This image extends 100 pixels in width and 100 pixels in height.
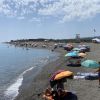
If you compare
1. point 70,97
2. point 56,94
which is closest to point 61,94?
point 56,94

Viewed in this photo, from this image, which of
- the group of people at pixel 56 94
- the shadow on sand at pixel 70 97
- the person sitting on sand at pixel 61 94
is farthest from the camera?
the shadow on sand at pixel 70 97

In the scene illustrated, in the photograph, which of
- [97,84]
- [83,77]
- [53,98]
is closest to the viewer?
[53,98]

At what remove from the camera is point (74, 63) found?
40531 millimetres

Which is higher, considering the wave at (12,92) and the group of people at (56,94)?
the group of people at (56,94)

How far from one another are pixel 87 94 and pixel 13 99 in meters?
7.09

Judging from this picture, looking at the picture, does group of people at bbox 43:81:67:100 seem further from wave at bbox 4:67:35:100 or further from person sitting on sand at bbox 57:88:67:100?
wave at bbox 4:67:35:100

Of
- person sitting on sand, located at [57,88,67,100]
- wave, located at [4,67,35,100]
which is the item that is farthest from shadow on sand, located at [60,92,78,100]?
wave, located at [4,67,35,100]

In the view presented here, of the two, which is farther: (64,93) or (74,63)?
(74,63)

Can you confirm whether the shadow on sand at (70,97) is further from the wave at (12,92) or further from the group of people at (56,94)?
the wave at (12,92)

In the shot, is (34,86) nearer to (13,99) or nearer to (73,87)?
(13,99)

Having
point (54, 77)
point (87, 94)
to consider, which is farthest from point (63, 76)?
point (87, 94)

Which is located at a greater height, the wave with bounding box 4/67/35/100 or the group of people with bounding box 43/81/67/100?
the group of people with bounding box 43/81/67/100

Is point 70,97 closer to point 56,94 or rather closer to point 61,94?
point 61,94

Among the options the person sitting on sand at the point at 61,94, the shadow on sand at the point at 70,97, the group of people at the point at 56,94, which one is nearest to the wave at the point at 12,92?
the shadow on sand at the point at 70,97
